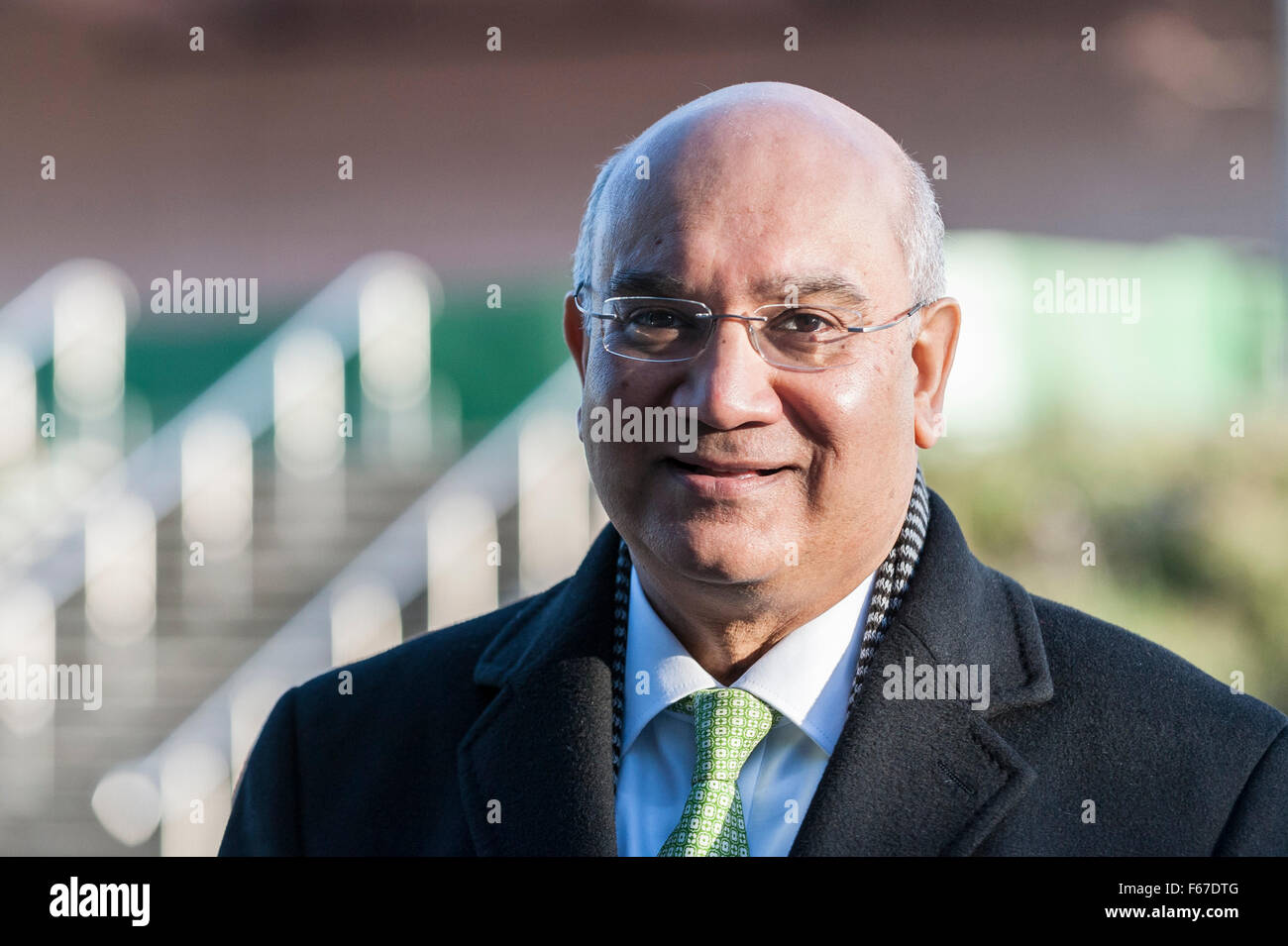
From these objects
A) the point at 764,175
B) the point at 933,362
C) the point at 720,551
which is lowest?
the point at 720,551

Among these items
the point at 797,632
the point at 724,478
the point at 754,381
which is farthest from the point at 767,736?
the point at 754,381

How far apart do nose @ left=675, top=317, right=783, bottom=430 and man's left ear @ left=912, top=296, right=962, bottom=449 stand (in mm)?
349

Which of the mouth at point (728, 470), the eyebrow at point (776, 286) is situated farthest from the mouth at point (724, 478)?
the eyebrow at point (776, 286)

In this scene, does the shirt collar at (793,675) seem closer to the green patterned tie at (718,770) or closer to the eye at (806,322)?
the green patterned tie at (718,770)

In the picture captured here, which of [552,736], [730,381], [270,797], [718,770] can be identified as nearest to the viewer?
[730,381]

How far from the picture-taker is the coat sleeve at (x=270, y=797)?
7.73 ft

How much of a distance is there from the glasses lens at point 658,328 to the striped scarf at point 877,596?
0.51 m

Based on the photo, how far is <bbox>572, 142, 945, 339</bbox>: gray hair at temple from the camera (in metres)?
2.12

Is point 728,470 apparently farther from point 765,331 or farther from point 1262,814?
point 1262,814

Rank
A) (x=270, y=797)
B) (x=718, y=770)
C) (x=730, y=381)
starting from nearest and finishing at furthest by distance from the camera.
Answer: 1. (x=730, y=381)
2. (x=718, y=770)
3. (x=270, y=797)

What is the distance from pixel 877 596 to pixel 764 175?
76 cm

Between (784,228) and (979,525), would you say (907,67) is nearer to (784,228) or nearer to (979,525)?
(979,525)

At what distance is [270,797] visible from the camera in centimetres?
240

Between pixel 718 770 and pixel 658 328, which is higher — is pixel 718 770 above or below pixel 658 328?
below
